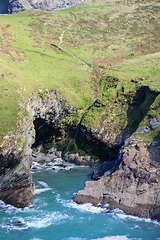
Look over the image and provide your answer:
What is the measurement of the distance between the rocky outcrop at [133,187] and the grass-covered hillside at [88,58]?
6.62 meters

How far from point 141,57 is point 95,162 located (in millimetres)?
47970

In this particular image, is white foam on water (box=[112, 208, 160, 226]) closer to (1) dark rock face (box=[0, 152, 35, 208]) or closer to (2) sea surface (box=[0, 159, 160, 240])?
(2) sea surface (box=[0, 159, 160, 240])

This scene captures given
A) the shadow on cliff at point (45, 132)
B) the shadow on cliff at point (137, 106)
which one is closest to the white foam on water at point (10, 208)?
the shadow on cliff at point (45, 132)

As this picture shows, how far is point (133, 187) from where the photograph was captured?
1141 inches

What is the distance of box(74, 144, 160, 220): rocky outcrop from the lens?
27.3 m

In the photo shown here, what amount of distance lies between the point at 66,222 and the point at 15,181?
10322mm

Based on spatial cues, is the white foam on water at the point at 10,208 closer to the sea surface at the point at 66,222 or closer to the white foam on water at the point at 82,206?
the sea surface at the point at 66,222

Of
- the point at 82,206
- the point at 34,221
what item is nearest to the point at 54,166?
the point at 82,206

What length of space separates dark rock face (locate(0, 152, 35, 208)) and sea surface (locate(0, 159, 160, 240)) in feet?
3.41

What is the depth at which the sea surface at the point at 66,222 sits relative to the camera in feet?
76.9

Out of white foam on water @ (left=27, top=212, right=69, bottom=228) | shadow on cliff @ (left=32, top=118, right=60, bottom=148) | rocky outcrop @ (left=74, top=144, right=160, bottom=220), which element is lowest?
shadow on cliff @ (left=32, top=118, right=60, bottom=148)

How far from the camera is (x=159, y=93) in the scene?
148 ft

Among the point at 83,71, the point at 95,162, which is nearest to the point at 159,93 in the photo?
the point at 95,162

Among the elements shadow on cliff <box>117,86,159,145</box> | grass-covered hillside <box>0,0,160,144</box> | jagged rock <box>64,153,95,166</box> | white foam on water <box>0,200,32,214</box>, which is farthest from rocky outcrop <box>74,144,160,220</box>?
jagged rock <box>64,153,95,166</box>
